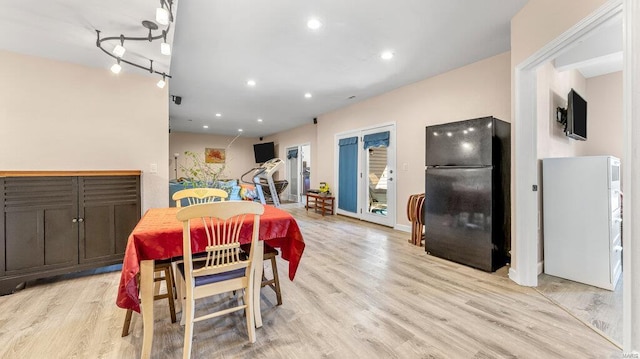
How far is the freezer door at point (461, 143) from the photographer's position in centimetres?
274

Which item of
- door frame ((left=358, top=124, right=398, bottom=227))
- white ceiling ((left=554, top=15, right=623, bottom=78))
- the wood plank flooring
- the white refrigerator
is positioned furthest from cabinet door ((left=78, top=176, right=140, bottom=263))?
white ceiling ((left=554, top=15, right=623, bottom=78))

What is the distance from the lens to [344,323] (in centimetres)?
184

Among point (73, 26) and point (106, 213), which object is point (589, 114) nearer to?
point (73, 26)

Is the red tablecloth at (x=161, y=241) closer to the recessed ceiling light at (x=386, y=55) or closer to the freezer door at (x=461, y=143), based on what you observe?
the freezer door at (x=461, y=143)

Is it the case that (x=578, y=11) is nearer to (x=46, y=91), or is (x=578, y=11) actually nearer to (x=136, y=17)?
(x=136, y=17)

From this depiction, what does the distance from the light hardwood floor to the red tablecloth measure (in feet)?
1.39

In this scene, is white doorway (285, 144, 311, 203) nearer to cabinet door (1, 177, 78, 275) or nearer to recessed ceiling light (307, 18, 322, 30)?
recessed ceiling light (307, 18, 322, 30)

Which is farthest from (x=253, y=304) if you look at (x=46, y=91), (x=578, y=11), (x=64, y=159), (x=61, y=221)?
(x=46, y=91)

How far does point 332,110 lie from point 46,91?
4.87 metres

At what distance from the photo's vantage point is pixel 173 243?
1521 mm

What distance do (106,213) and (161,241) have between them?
185 cm

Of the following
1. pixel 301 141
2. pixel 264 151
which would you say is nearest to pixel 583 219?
pixel 301 141

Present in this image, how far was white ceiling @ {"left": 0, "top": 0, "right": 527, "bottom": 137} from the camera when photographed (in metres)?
2.12

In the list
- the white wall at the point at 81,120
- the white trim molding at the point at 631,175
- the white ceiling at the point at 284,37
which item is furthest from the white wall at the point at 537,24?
the white wall at the point at 81,120
